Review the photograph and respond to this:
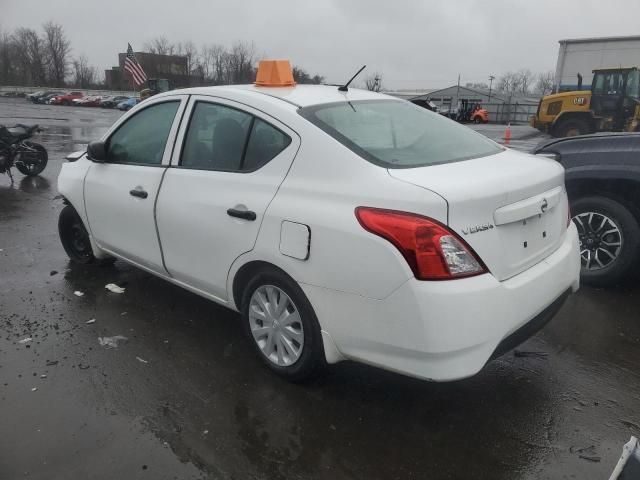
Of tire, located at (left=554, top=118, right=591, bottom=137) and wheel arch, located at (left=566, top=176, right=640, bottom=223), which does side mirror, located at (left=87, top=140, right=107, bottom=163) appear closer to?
wheel arch, located at (left=566, top=176, right=640, bottom=223)

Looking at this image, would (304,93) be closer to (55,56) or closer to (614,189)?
(614,189)

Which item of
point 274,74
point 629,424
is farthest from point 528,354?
point 274,74

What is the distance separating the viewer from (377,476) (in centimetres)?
236

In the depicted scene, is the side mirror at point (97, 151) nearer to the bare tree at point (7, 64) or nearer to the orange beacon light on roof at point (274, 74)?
the orange beacon light on roof at point (274, 74)

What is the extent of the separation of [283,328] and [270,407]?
0.43m

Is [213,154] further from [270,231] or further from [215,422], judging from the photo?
[215,422]

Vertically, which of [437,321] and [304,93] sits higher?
[304,93]

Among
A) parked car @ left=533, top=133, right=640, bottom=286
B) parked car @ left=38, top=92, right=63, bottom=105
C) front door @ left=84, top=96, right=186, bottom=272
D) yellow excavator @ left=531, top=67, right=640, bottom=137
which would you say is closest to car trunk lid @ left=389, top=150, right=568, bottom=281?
parked car @ left=533, top=133, right=640, bottom=286

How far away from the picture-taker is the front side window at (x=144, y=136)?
3725mm

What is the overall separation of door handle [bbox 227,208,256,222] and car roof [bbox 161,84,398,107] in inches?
27.1

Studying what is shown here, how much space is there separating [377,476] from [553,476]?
0.78m

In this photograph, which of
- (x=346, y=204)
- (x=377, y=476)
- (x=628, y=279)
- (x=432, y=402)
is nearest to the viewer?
(x=377, y=476)

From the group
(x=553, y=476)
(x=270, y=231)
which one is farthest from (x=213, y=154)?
(x=553, y=476)

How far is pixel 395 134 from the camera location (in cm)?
309
